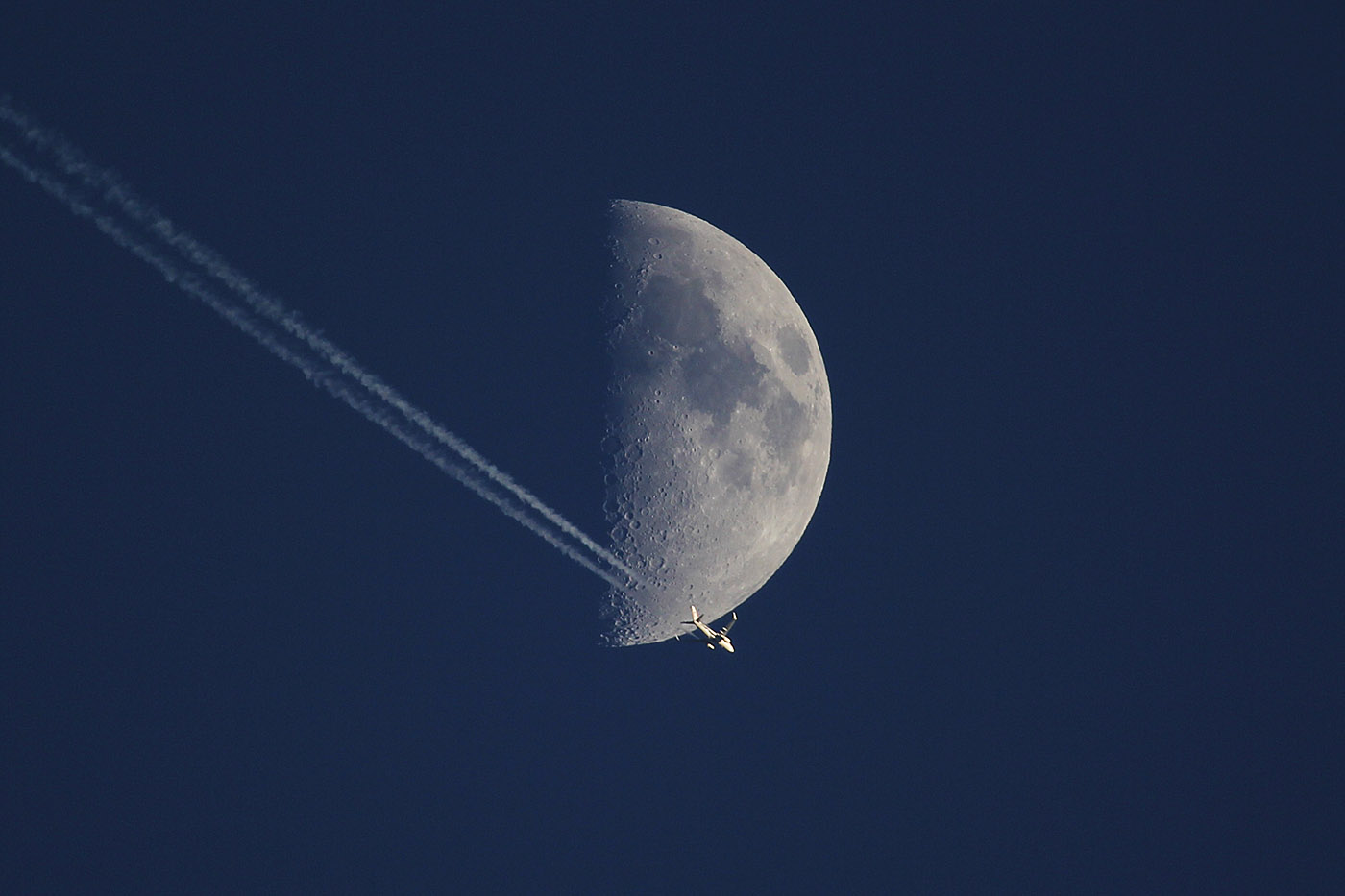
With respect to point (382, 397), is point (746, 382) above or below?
above

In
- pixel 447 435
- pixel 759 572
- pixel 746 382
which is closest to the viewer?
pixel 447 435

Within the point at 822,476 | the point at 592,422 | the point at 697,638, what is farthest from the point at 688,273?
the point at 697,638

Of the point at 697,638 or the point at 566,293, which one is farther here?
the point at 697,638

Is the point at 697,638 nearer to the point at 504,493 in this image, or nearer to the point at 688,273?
the point at 504,493
